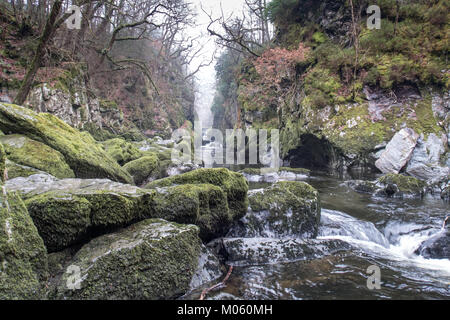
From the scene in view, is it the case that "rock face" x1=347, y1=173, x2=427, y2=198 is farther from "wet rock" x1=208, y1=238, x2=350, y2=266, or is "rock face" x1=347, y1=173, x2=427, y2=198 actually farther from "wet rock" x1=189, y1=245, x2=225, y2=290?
"wet rock" x1=189, y1=245, x2=225, y2=290

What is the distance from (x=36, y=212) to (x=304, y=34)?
17946 millimetres

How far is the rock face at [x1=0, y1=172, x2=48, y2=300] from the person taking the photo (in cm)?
166

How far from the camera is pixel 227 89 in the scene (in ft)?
→ 106

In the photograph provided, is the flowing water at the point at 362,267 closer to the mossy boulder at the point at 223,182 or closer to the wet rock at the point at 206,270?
the wet rock at the point at 206,270

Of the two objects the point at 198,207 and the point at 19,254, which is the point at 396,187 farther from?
the point at 19,254

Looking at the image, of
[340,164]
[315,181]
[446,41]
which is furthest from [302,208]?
[446,41]

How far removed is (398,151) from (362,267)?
8.16 meters

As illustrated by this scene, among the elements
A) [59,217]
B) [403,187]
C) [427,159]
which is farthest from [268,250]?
[427,159]

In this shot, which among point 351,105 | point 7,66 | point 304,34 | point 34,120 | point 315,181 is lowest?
point 315,181

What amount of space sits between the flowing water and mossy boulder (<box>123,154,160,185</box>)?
17.3 ft

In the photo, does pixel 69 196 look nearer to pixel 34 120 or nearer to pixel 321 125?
pixel 34 120

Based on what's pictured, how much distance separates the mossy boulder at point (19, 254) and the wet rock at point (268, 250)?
214 cm
